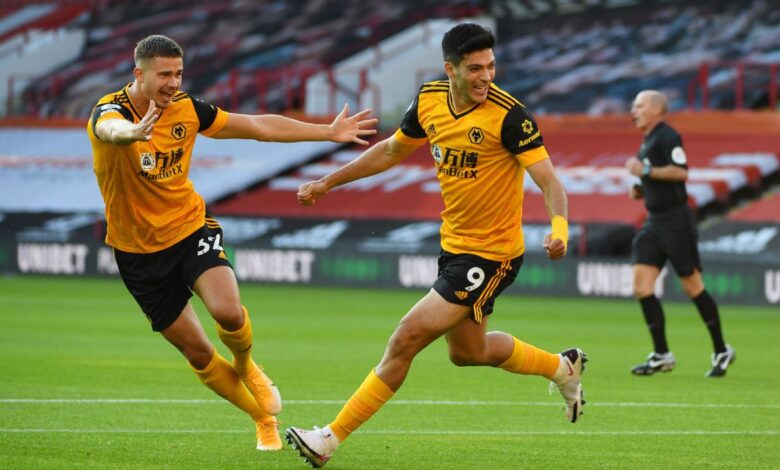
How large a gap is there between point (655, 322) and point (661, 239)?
72 centimetres

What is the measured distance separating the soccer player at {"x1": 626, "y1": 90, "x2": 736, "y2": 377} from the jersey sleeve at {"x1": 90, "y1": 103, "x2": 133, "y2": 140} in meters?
6.01

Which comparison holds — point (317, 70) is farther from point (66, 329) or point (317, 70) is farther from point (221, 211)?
point (66, 329)

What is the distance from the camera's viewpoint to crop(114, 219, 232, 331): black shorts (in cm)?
845

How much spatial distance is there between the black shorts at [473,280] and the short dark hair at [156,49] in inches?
71.2

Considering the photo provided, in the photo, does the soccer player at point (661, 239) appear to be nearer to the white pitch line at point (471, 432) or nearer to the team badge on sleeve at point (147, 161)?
the white pitch line at point (471, 432)

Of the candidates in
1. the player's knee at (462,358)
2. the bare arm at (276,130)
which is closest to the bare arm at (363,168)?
the bare arm at (276,130)

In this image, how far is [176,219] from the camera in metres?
8.47

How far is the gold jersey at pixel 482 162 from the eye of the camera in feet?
26.0

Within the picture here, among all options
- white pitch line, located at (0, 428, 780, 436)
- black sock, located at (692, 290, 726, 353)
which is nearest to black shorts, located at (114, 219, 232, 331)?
white pitch line, located at (0, 428, 780, 436)

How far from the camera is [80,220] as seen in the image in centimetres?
3181

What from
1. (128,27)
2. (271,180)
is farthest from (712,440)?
(128,27)

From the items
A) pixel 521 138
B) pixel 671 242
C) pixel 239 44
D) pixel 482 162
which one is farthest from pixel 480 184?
pixel 239 44

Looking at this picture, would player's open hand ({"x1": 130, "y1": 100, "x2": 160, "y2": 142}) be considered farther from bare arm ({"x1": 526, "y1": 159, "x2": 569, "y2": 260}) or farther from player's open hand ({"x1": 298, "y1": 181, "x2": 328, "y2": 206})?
bare arm ({"x1": 526, "y1": 159, "x2": 569, "y2": 260})

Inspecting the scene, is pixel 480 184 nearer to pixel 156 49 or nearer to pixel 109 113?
pixel 156 49
